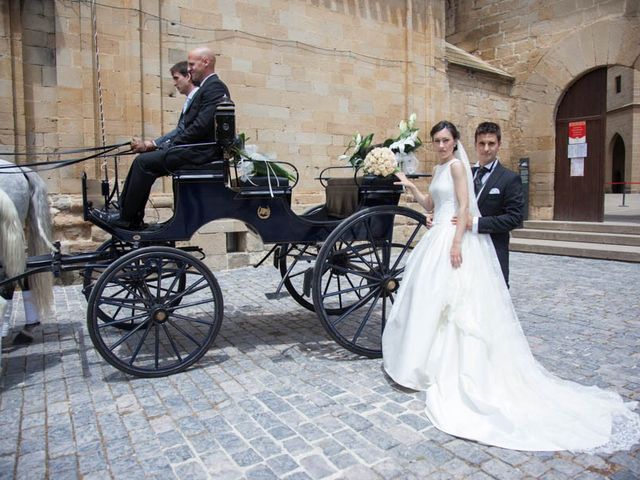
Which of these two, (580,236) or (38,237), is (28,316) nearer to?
(38,237)

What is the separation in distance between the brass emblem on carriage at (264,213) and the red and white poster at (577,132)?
32.4ft

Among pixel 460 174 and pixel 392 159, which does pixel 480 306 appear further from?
pixel 392 159

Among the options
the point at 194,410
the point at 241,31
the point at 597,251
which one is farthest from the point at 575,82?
the point at 194,410

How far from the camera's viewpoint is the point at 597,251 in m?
8.59

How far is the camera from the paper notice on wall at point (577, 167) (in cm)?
1121

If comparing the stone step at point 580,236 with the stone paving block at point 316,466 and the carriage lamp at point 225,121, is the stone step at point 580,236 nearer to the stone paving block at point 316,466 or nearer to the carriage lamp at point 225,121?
the carriage lamp at point 225,121

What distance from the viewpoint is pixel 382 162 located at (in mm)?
3703

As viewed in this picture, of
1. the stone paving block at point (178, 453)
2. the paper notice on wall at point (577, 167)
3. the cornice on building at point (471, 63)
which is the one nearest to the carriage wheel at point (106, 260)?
the stone paving block at point (178, 453)

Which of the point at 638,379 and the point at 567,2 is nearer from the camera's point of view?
the point at 638,379

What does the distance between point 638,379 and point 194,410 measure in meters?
2.82

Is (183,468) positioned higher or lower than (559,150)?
lower

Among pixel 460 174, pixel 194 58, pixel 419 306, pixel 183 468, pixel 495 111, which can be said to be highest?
pixel 495 111

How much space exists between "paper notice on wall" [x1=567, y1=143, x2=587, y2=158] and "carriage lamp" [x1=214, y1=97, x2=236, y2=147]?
1014cm

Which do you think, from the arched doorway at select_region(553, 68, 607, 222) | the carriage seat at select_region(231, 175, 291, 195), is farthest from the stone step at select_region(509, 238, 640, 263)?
the carriage seat at select_region(231, 175, 291, 195)
